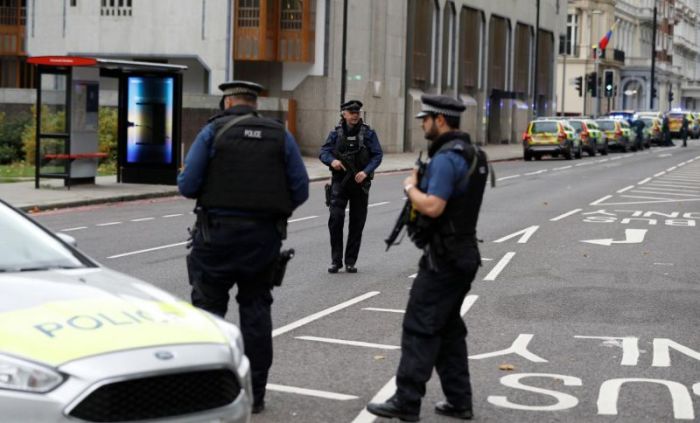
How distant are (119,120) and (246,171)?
23.4 metres

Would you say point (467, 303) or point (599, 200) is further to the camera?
point (599, 200)

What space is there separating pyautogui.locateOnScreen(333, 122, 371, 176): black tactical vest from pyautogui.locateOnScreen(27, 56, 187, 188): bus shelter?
14276 mm

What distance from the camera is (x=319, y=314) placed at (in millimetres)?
11758

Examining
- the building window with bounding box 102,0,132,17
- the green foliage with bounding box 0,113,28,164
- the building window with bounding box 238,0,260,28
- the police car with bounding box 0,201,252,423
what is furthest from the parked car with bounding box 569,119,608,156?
the police car with bounding box 0,201,252,423

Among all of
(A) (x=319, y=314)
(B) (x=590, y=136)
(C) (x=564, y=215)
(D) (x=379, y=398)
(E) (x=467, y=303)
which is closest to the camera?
(D) (x=379, y=398)

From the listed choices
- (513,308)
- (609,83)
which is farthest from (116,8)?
(513,308)

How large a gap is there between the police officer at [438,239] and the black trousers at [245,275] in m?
0.75

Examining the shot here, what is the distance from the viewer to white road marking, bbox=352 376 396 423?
25.3 feet

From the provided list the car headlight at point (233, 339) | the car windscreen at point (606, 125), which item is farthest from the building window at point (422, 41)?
the car headlight at point (233, 339)

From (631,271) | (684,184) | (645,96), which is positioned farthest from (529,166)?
(645,96)

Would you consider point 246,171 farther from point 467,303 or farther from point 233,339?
point 467,303

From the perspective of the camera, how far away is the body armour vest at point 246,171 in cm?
762

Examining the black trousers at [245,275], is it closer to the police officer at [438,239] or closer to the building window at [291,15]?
the police officer at [438,239]

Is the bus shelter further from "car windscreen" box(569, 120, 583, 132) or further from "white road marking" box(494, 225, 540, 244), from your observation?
"car windscreen" box(569, 120, 583, 132)
